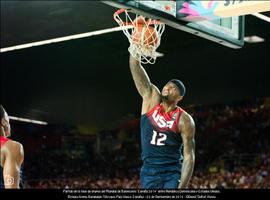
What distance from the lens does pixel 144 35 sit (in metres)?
6.16

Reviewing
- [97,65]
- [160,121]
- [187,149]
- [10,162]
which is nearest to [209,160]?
[97,65]

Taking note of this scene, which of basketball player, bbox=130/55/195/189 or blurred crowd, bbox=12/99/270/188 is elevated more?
basketball player, bbox=130/55/195/189

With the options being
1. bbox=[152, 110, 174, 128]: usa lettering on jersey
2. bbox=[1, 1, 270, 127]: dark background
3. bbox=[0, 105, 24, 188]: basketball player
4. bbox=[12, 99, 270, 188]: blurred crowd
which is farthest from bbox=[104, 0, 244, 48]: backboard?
bbox=[12, 99, 270, 188]: blurred crowd

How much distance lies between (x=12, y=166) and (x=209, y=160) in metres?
14.7

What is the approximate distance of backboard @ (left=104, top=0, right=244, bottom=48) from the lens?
601cm

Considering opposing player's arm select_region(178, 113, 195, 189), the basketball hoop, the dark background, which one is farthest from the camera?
the dark background

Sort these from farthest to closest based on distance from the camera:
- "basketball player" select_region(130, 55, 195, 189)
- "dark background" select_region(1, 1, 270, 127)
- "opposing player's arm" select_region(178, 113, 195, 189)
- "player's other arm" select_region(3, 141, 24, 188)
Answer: "dark background" select_region(1, 1, 270, 127) < "basketball player" select_region(130, 55, 195, 189) < "opposing player's arm" select_region(178, 113, 195, 189) < "player's other arm" select_region(3, 141, 24, 188)

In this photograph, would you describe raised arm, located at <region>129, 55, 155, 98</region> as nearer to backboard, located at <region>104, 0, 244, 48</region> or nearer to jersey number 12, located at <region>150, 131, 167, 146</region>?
jersey number 12, located at <region>150, 131, 167, 146</region>

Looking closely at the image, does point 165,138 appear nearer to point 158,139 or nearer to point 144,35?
point 158,139

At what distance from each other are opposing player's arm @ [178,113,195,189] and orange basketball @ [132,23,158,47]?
0.92 metres

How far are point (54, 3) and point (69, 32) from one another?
210cm

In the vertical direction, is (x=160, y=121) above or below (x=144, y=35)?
below

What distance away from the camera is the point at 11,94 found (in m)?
20.3

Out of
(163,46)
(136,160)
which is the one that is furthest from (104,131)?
(163,46)
